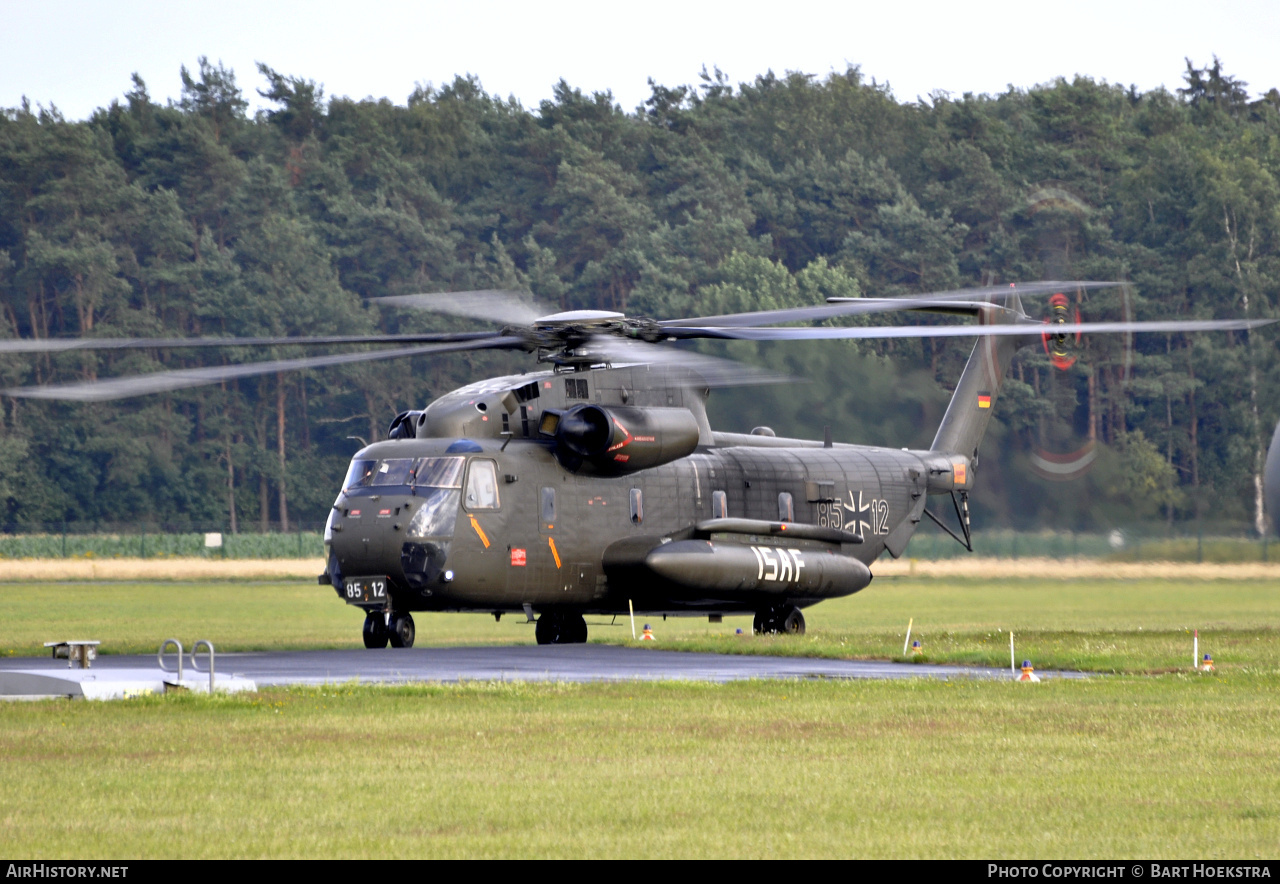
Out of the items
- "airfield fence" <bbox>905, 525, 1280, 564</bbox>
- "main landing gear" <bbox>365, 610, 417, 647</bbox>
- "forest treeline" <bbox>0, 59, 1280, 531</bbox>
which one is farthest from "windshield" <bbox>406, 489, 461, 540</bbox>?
"forest treeline" <bbox>0, 59, 1280, 531</bbox>

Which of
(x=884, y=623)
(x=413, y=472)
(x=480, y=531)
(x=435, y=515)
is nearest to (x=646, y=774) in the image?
(x=435, y=515)

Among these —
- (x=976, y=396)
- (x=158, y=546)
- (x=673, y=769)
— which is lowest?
(x=158, y=546)

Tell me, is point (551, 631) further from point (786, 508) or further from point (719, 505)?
point (786, 508)

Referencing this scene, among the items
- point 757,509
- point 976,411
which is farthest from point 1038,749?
point 976,411

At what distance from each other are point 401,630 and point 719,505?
18.3 feet

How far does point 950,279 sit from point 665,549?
6037cm

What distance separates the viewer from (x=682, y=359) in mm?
22719

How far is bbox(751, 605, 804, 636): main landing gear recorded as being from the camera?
2939 centimetres

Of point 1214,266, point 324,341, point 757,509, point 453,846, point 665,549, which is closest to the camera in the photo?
point 453,846

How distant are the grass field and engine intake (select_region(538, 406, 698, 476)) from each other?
18.6ft

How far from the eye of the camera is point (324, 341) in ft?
77.1

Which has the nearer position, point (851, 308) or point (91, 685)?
point (91, 685)

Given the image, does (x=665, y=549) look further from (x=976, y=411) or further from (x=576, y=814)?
(x=576, y=814)

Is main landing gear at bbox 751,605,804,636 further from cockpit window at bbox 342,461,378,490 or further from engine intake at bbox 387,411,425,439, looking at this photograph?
cockpit window at bbox 342,461,378,490
